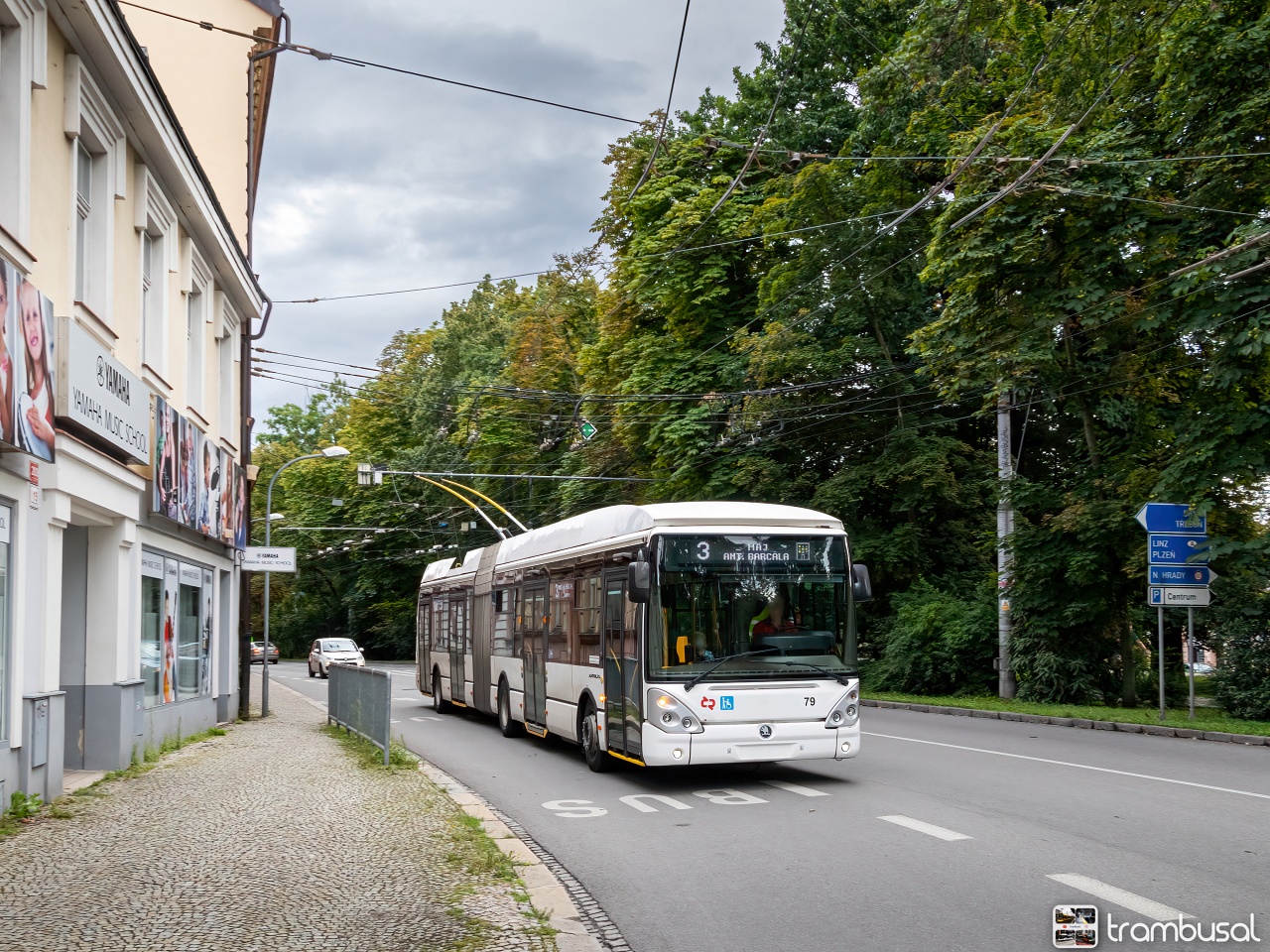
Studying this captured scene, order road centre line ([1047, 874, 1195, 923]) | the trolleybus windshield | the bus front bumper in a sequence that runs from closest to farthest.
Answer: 1. road centre line ([1047, 874, 1195, 923])
2. the bus front bumper
3. the trolleybus windshield

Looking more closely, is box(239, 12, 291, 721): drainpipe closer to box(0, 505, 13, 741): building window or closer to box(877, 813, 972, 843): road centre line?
box(0, 505, 13, 741): building window

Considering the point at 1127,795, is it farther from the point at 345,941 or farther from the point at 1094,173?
the point at 1094,173

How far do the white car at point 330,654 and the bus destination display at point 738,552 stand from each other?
37318mm

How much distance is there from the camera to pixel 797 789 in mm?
12039

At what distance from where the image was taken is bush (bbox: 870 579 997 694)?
28047 mm

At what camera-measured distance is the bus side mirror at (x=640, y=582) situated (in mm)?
11789

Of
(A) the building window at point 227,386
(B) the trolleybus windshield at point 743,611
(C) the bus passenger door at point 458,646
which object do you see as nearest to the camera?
(B) the trolleybus windshield at point 743,611

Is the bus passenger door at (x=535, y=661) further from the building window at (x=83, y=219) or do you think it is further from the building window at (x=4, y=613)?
the building window at (x=4, y=613)

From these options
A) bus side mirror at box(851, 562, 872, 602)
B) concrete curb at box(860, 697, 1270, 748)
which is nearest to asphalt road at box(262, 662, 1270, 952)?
concrete curb at box(860, 697, 1270, 748)

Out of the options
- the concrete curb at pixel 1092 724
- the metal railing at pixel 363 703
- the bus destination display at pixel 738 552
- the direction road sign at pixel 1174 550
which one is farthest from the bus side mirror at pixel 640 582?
the direction road sign at pixel 1174 550

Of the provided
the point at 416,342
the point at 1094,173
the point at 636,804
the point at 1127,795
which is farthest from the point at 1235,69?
the point at 416,342

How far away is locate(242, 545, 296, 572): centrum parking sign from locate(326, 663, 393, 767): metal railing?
2205 millimetres

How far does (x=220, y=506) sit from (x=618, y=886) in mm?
14561

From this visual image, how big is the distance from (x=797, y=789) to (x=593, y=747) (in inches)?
111
